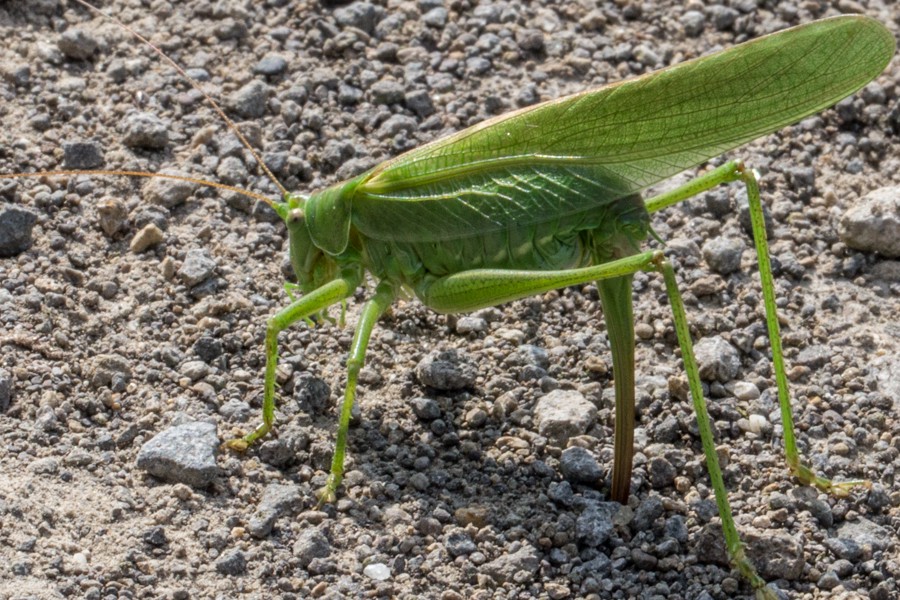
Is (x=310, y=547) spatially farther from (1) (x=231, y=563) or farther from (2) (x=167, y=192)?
(2) (x=167, y=192)

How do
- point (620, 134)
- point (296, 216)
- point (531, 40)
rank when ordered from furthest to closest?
point (531, 40)
point (296, 216)
point (620, 134)

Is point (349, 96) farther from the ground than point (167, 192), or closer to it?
farther from the ground

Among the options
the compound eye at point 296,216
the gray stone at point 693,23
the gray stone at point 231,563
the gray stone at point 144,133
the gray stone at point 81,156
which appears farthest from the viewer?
the gray stone at point 693,23

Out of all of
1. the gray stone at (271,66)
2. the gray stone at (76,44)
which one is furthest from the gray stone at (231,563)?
the gray stone at (76,44)

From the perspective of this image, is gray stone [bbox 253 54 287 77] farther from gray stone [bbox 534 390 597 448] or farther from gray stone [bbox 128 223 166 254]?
gray stone [bbox 534 390 597 448]

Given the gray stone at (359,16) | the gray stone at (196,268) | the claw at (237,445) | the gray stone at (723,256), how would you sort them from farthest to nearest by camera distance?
the gray stone at (359,16) < the gray stone at (723,256) < the gray stone at (196,268) < the claw at (237,445)

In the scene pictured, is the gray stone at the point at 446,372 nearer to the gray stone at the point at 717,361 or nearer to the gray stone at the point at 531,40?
the gray stone at the point at 717,361

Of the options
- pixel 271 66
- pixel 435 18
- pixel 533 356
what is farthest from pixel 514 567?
pixel 435 18

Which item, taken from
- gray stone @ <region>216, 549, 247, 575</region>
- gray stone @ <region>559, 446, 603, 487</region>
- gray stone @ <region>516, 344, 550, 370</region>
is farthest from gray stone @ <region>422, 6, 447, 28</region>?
gray stone @ <region>216, 549, 247, 575</region>
